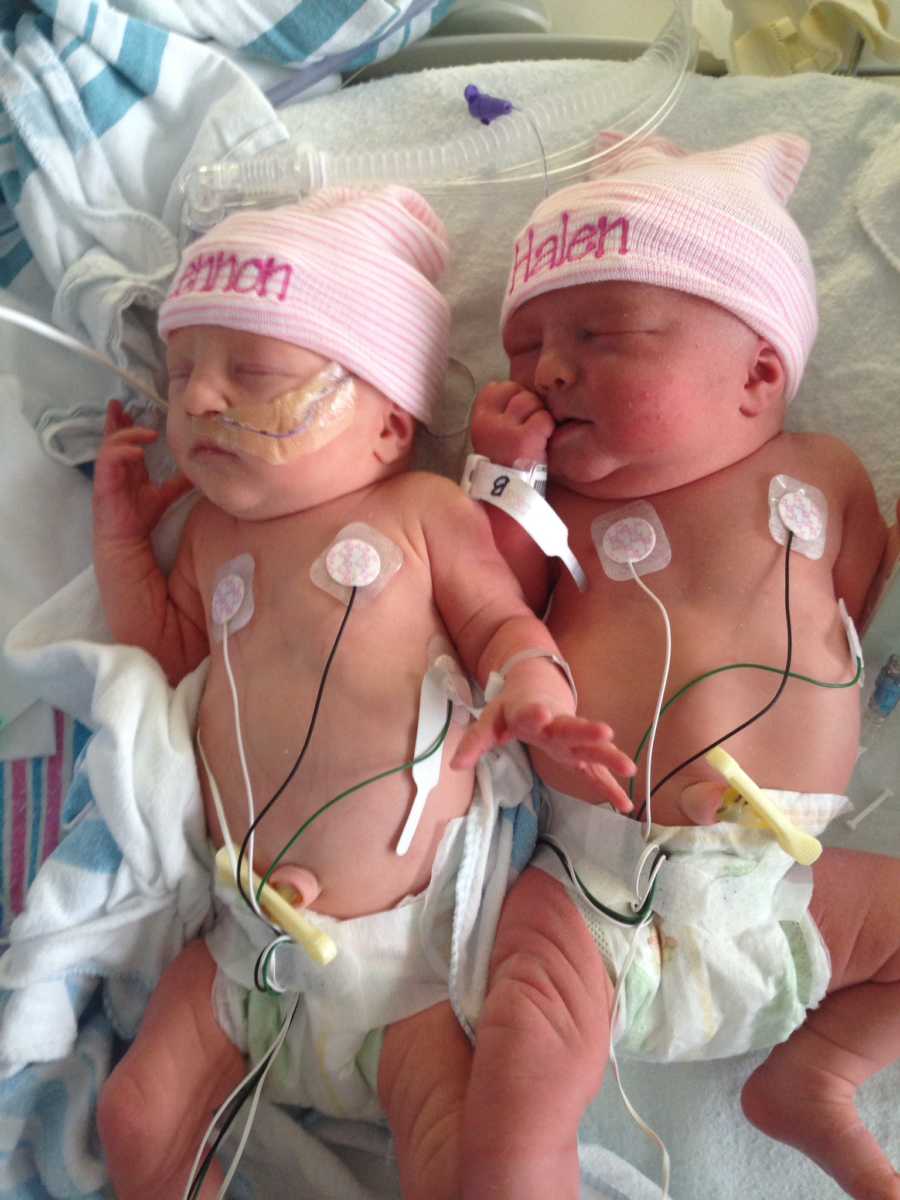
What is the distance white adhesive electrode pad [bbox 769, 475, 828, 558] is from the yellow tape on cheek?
55 centimetres

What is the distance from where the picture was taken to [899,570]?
3.67ft

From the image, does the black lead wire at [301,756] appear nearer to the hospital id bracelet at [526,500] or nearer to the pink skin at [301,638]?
the pink skin at [301,638]

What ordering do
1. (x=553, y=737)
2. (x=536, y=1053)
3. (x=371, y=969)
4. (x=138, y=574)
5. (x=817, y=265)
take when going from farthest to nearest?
(x=817, y=265) < (x=138, y=574) < (x=371, y=969) < (x=536, y=1053) < (x=553, y=737)

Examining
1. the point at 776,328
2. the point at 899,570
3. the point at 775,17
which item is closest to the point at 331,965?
the point at 899,570

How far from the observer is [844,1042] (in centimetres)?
113

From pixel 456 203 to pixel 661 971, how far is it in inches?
45.7

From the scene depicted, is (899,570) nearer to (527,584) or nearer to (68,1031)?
(527,584)

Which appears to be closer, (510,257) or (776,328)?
(776,328)

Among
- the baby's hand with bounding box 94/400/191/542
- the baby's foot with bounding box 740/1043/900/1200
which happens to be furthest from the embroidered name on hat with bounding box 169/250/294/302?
the baby's foot with bounding box 740/1043/900/1200

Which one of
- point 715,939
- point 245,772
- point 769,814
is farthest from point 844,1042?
point 245,772

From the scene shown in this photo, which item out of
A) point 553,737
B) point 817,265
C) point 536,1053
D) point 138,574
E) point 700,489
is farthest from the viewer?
point 817,265

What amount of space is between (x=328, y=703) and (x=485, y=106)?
0.99m

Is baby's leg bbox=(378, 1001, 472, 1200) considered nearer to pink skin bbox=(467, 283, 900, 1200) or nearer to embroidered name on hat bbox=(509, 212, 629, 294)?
pink skin bbox=(467, 283, 900, 1200)

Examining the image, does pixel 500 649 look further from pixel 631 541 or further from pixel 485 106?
pixel 485 106
